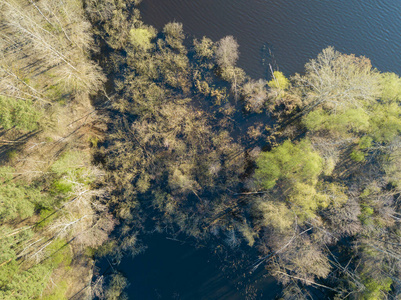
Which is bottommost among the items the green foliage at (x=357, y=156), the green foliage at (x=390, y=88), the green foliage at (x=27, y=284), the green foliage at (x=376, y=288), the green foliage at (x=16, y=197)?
the green foliage at (x=376, y=288)

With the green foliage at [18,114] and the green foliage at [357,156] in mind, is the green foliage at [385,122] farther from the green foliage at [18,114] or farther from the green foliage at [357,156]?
the green foliage at [18,114]

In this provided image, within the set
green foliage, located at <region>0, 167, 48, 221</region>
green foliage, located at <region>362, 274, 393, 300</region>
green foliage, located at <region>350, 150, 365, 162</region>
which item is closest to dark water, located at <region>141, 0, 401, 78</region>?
green foliage, located at <region>350, 150, 365, 162</region>

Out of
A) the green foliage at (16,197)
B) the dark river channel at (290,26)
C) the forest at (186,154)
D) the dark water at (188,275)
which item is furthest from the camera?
the dark river channel at (290,26)

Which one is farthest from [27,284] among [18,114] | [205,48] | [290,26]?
[290,26]

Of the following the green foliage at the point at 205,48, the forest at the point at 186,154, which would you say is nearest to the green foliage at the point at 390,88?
the forest at the point at 186,154

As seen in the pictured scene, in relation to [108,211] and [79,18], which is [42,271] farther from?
[79,18]

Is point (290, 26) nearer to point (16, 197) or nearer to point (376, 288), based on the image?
point (376, 288)

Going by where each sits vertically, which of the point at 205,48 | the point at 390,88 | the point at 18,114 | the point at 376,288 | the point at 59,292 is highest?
the point at 205,48
